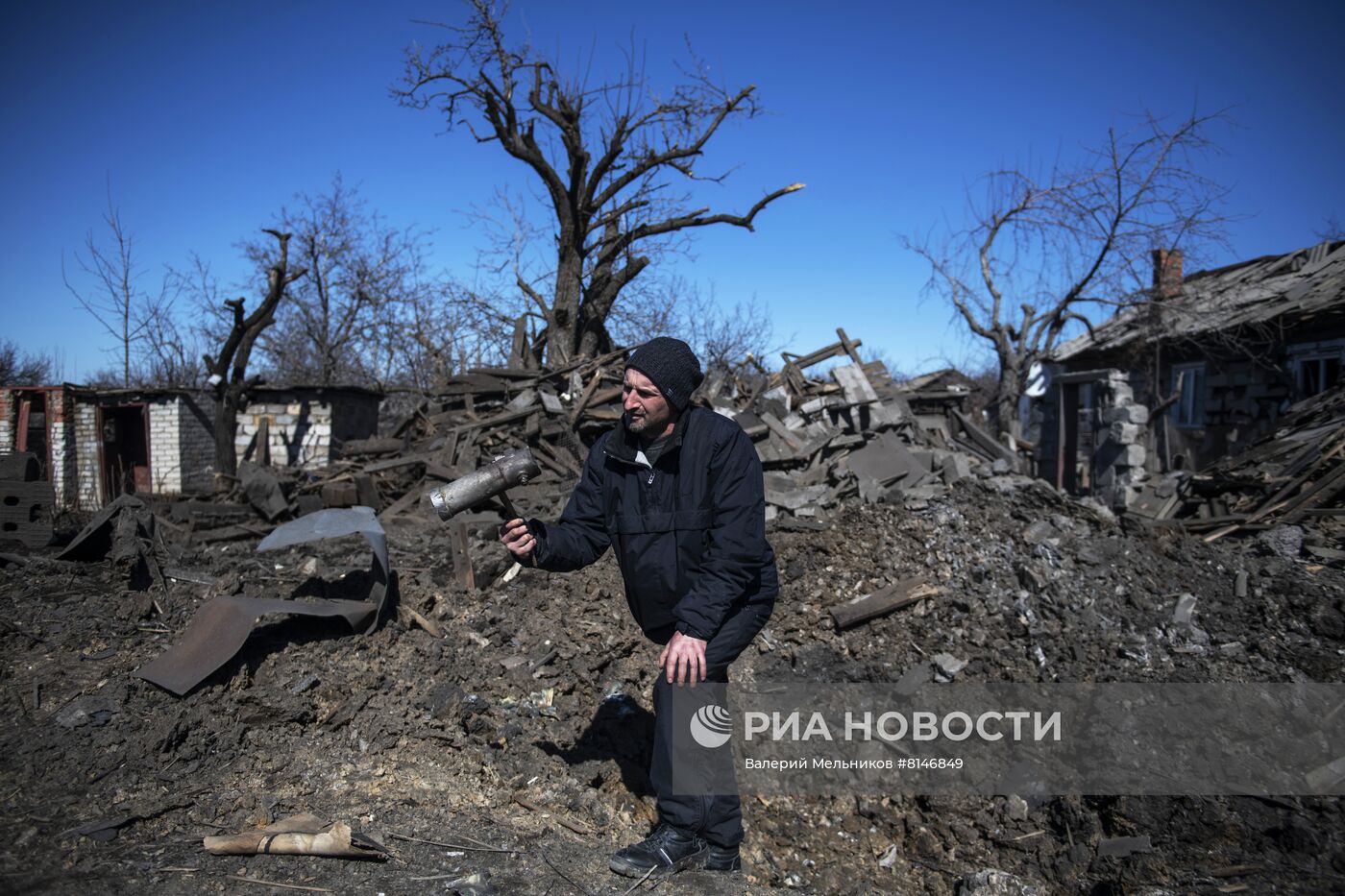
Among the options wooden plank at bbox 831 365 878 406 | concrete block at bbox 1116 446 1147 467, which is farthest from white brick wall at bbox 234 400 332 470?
concrete block at bbox 1116 446 1147 467

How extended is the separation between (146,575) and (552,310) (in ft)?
35.4

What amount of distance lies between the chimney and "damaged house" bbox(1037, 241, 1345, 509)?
21 mm

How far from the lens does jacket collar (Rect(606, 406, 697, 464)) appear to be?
3094mm

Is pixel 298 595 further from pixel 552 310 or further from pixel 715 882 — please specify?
pixel 552 310

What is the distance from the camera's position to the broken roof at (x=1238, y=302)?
13.3 metres

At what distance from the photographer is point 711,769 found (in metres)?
3.07

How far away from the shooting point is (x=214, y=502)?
1134 cm

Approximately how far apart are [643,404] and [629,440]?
8.2 inches

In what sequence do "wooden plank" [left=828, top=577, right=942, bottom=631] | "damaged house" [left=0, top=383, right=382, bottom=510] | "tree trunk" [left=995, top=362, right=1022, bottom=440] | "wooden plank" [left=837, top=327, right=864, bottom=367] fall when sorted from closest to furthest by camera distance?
"wooden plank" [left=828, top=577, right=942, bottom=631] < "wooden plank" [left=837, top=327, right=864, bottom=367] < "damaged house" [left=0, top=383, right=382, bottom=510] < "tree trunk" [left=995, top=362, right=1022, bottom=440]

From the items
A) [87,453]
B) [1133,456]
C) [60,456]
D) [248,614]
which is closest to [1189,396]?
[1133,456]

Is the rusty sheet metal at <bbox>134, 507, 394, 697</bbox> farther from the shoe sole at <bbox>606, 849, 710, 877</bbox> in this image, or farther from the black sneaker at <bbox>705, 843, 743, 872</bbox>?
the black sneaker at <bbox>705, 843, 743, 872</bbox>

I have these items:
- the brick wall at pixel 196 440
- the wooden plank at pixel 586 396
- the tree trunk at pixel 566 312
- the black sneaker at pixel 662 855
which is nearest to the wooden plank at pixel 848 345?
the wooden plank at pixel 586 396

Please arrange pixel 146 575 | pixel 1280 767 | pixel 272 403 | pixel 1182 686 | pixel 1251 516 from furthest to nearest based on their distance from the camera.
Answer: pixel 272 403, pixel 1251 516, pixel 146 575, pixel 1182 686, pixel 1280 767

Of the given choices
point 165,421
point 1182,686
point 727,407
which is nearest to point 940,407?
point 727,407
